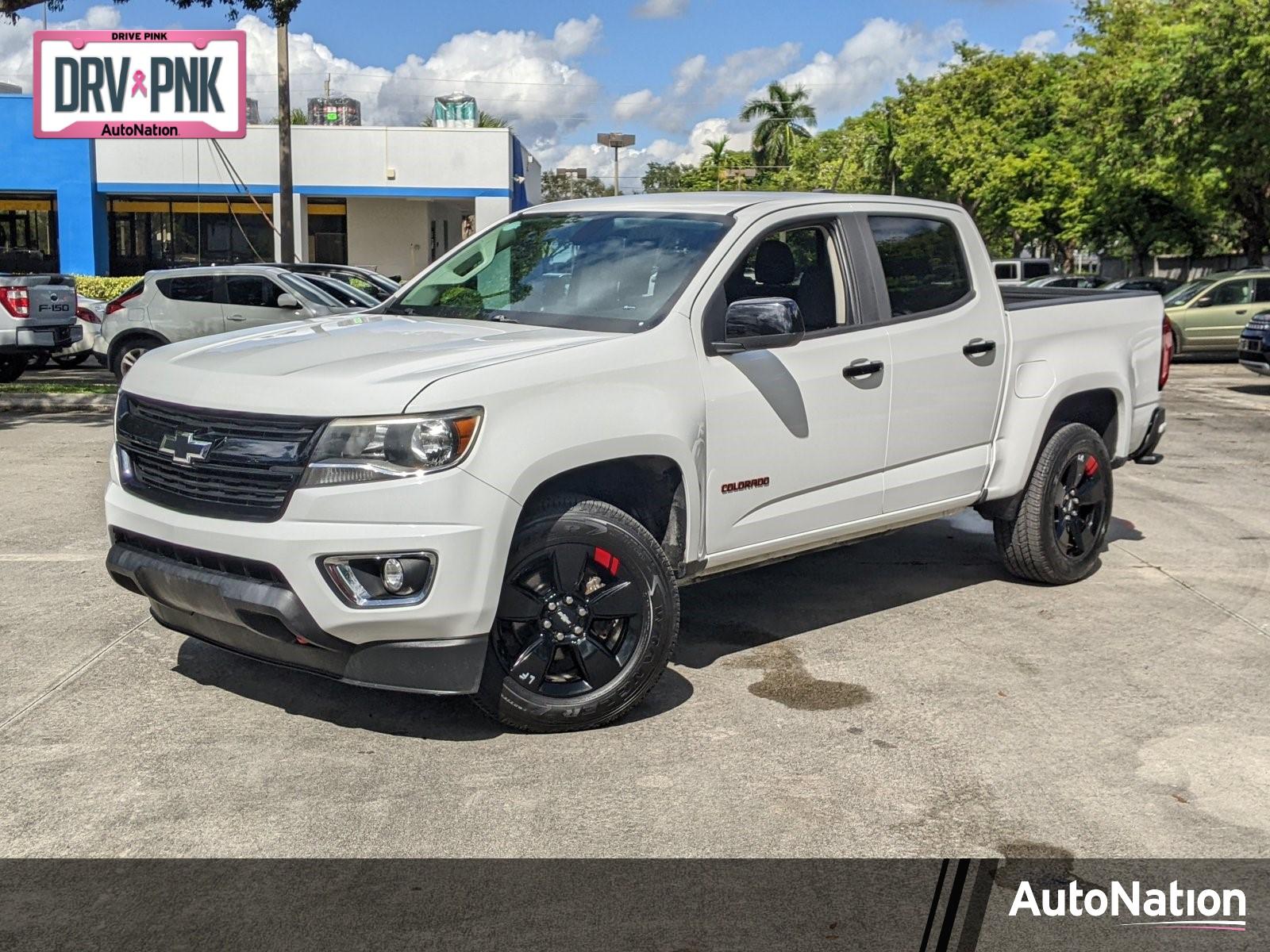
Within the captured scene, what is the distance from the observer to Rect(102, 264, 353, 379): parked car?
16.1 meters

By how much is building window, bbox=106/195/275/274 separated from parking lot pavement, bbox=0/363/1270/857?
32.1 m

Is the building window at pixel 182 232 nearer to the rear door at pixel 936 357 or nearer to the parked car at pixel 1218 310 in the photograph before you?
the parked car at pixel 1218 310

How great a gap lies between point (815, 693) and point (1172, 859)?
5.79 ft

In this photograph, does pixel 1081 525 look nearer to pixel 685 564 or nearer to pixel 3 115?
pixel 685 564

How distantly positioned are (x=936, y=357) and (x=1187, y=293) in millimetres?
20426

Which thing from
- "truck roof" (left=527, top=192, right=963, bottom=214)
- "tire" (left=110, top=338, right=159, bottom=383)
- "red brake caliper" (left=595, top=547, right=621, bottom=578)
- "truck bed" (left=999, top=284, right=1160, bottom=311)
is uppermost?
"truck roof" (left=527, top=192, right=963, bottom=214)

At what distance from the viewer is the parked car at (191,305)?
16.1 m

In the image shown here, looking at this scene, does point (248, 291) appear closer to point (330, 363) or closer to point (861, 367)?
point (861, 367)

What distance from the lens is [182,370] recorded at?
5039 millimetres

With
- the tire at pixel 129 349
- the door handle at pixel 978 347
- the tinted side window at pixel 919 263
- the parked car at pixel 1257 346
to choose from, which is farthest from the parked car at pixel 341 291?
the parked car at pixel 1257 346

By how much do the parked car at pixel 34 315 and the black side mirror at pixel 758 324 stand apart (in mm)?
13538

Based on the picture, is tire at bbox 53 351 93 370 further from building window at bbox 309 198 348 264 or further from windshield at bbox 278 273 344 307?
building window at bbox 309 198 348 264

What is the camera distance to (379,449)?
4.57 metres
